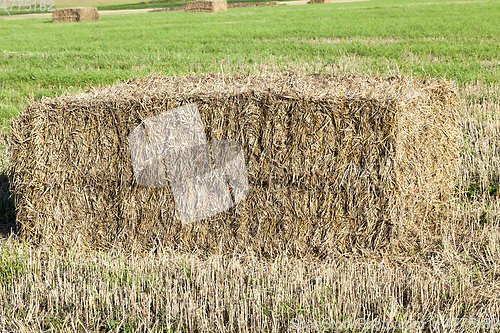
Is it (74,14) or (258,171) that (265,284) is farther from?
(74,14)

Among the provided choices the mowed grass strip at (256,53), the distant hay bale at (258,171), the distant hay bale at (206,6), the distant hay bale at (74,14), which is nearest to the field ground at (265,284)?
the distant hay bale at (258,171)

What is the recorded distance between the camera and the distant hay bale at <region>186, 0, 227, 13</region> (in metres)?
42.6

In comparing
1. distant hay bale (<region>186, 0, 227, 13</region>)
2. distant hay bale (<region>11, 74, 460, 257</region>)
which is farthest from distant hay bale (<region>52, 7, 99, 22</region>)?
distant hay bale (<region>11, 74, 460, 257</region>)

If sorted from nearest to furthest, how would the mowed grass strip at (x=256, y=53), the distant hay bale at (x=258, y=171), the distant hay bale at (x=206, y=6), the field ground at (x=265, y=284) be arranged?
the field ground at (x=265, y=284) → the distant hay bale at (x=258, y=171) → the mowed grass strip at (x=256, y=53) → the distant hay bale at (x=206, y=6)

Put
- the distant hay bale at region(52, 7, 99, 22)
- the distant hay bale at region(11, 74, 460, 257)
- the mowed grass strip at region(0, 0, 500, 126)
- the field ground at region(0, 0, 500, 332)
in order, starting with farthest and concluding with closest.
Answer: the distant hay bale at region(52, 7, 99, 22) → the mowed grass strip at region(0, 0, 500, 126) → the distant hay bale at region(11, 74, 460, 257) → the field ground at region(0, 0, 500, 332)

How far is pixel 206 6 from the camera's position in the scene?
4291cm

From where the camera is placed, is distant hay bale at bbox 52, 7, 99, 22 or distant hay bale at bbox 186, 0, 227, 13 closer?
distant hay bale at bbox 52, 7, 99, 22

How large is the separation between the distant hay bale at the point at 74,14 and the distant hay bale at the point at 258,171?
36.2 meters

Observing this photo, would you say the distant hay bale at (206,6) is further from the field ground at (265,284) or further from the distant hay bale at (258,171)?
the distant hay bale at (258,171)

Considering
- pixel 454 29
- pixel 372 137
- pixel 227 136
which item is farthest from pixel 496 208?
pixel 454 29

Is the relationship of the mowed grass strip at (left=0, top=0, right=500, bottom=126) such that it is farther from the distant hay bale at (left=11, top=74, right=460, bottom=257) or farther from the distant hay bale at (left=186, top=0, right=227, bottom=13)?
the distant hay bale at (left=186, top=0, right=227, bottom=13)

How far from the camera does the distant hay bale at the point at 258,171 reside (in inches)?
160

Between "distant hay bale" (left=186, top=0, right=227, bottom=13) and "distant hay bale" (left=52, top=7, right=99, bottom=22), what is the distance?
1011 cm

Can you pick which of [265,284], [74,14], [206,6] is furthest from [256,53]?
[206,6]
